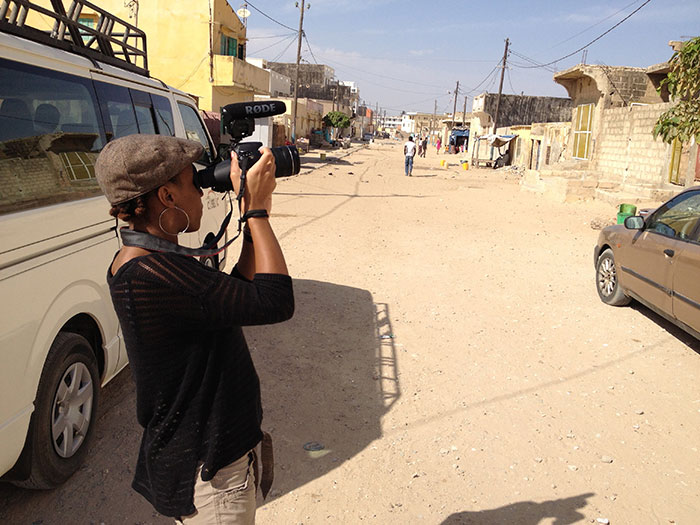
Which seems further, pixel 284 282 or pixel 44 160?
pixel 44 160

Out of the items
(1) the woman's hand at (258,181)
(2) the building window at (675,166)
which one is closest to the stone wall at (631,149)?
(2) the building window at (675,166)

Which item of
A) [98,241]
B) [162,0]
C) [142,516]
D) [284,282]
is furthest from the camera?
[162,0]

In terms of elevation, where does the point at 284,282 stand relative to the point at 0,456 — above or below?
above

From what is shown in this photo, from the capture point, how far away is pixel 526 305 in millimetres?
6441

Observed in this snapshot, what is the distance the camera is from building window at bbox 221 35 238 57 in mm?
22766

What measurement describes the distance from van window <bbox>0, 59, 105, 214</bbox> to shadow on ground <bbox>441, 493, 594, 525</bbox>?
2.62 metres

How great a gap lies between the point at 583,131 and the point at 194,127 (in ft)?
60.2

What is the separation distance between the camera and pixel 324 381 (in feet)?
14.2

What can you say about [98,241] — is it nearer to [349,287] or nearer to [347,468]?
[347,468]

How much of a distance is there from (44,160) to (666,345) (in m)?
5.42

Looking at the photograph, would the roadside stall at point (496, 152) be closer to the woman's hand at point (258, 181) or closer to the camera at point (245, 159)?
the camera at point (245, 159)

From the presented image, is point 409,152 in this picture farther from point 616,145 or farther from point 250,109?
point 250,109

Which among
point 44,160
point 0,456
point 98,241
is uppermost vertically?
point 44,160

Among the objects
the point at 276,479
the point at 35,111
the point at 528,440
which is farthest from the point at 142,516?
the point at 528,440
